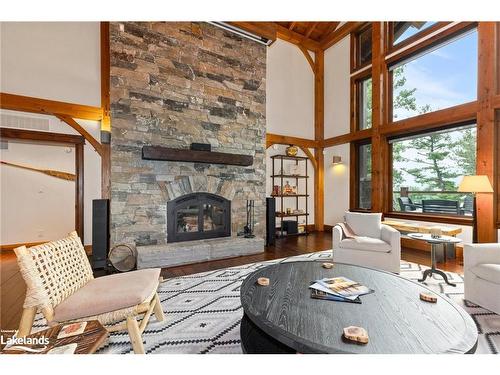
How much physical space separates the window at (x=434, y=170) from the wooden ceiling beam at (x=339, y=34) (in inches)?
118

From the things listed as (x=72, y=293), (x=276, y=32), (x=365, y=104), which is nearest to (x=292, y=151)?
(x=365, y=104)

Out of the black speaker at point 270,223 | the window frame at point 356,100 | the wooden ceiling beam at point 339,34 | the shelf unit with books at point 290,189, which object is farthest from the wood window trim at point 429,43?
the black speaker at point 270,223

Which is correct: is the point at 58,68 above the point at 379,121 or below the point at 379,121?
above

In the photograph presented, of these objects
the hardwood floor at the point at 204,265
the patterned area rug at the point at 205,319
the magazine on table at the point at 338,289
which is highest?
the magazine on table at the point at 338,289

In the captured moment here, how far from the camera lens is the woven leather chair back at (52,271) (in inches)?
56.1

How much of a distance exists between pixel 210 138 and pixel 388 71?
419 cm

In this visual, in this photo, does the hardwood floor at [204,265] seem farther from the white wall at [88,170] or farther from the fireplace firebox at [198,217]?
the white wall at [88,170]

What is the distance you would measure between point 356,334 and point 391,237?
2421 millimetres

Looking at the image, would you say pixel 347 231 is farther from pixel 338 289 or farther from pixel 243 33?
pixel 243 33

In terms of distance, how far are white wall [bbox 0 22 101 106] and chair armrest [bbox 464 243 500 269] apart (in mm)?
5815

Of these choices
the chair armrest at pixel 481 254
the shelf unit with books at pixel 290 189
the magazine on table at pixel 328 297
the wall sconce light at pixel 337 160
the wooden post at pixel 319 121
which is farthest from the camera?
the wooden post at pixel 319 121

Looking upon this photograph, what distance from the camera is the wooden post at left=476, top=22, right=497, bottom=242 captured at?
11.6 ft

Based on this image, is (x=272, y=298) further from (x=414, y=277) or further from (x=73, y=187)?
(x=73, y=187)

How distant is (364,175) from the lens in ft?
19.0
